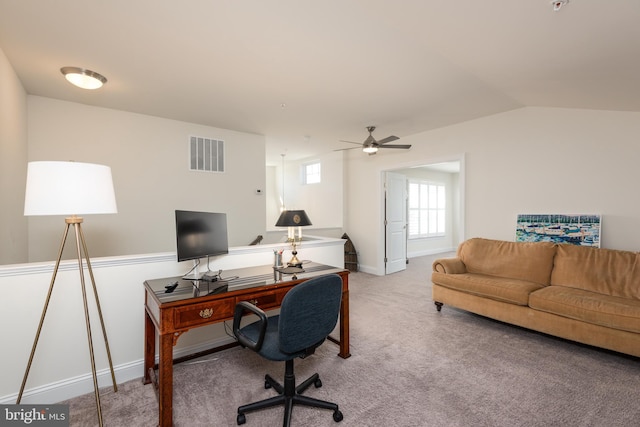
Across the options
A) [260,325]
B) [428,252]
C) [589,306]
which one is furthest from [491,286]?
[428,252]

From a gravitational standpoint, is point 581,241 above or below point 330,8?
below

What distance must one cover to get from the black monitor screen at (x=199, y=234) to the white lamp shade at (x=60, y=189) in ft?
1.63

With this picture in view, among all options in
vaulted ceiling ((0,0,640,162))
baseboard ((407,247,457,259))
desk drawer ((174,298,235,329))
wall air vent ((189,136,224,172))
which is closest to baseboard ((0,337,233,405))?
desk drawer ((174,298,235,329))

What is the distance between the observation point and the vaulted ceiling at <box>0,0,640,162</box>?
1.88 metres

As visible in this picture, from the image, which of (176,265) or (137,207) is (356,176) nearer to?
(137,207)

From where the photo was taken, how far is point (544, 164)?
3.73 m

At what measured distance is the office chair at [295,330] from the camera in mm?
1570

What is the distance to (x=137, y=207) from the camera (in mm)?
4102

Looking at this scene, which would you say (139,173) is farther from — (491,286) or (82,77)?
(491,286)

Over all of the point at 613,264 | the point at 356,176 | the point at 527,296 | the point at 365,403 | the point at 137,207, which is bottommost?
the point at 365,403

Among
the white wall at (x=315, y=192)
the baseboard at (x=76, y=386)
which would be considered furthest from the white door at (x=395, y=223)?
the baseboard at (x=76, y=386)

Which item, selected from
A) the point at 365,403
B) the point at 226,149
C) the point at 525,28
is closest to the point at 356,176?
the point at 226,149

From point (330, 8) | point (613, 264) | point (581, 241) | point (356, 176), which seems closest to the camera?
point (330, 8)

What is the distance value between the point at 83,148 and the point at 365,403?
4396mm
